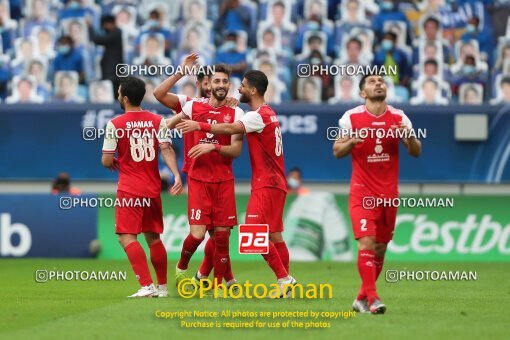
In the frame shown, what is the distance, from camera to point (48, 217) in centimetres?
2362

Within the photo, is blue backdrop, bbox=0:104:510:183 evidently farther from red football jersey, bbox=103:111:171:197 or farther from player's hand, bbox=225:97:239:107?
red football jersey, bbox=103:111:171:197

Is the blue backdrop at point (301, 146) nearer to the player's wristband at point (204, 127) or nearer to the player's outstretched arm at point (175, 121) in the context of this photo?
the player's outstretched arm at point (175, 121)

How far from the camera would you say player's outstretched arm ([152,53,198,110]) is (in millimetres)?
15203

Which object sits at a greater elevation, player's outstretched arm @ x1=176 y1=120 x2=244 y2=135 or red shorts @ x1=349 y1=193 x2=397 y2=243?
player's outstretched arm @ x1=176 y1=120 x2=244 y2=135

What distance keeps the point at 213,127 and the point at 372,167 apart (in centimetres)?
187

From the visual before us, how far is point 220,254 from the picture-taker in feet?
50.6

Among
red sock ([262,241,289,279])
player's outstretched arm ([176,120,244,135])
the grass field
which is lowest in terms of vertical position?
the grass field

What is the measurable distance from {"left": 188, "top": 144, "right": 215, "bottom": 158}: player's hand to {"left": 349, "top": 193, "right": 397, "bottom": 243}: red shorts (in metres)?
1.89

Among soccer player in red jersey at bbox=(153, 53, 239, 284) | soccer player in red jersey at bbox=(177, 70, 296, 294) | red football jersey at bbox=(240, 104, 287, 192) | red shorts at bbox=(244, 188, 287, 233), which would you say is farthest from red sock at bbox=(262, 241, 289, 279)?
soccer player in red jersey at bbox=(153, 53, 239, 284)

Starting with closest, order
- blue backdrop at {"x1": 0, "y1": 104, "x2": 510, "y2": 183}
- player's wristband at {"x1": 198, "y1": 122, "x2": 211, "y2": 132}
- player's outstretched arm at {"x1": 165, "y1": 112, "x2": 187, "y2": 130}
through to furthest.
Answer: player's wristband at {"x1": 198, "y1": 122, "x2": 211, "y2": 132} < player's outstretched arm at {"x1": 165, "y1": 112, "x2": 187, "y2": 130} < blue backdrop at {"x1": 0, "y1": 104, "x2": 510, "y2": 183}

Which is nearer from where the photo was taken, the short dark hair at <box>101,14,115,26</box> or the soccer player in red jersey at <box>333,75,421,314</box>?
the soccer player in red jersey at <box>333,75,421,314</box>

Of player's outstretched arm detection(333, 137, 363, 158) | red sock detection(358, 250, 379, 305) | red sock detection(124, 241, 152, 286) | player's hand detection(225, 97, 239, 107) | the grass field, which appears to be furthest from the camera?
player's hand detection(225, 97, 239, 107)

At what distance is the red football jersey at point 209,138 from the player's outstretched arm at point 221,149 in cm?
29

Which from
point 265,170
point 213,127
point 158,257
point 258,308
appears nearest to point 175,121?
point 213,127
